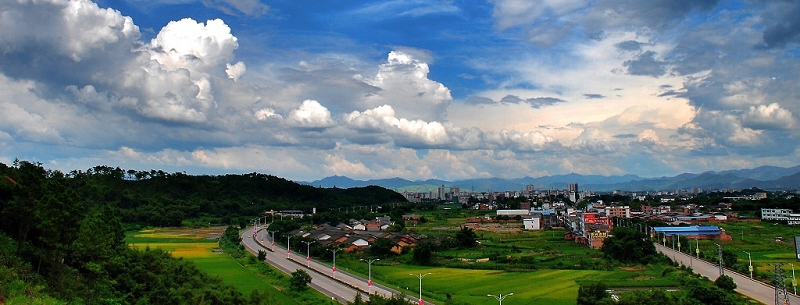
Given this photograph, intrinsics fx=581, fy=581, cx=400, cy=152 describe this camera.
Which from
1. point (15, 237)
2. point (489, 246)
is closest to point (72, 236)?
point (15, 237)

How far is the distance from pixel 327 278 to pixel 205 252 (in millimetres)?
19708

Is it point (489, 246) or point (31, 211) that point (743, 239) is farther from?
point (31, 211)

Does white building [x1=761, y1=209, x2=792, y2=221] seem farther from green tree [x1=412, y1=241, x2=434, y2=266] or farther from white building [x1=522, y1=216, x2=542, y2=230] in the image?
green tree [x1=412, y1=241, x2=434, y2=266]

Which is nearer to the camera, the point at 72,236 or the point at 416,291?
the point at 72,236

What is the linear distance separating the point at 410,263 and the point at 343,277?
10.9 metres

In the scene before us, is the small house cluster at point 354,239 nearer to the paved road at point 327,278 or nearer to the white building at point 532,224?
the paved road at point 327,278

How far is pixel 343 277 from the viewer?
43.6 meters

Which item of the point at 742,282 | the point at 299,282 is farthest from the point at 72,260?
the point at 742,282

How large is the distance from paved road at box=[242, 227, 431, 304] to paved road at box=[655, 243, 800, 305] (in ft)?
68.3

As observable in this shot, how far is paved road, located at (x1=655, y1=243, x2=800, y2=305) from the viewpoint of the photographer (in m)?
35.2

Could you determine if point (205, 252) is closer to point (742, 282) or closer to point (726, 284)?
point (726, 284)

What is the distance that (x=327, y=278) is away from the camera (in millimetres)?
42844

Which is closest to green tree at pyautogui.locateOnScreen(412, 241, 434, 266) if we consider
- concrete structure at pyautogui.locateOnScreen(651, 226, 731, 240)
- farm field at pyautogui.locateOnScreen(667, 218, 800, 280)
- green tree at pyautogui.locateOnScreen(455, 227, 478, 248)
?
green tree at pyautogui.locateOnScreen(455, 227, 478, 248)

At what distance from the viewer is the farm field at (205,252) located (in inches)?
1506
